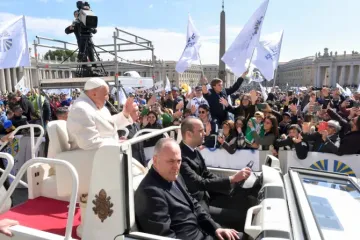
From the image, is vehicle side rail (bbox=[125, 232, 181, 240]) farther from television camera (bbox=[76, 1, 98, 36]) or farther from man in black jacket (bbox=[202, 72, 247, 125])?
television camera (bbox=[76, 1, 98, 36])

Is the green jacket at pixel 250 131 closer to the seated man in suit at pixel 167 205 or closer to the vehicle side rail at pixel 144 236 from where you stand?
the seated man in suit at pixel 167 205

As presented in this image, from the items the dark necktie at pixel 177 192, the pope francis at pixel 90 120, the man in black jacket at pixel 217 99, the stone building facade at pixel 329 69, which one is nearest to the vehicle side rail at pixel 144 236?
the dark necktie at pixel 177 192

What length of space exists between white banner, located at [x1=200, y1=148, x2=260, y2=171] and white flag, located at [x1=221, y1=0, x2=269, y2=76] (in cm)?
361

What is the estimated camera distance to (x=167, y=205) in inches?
97.2

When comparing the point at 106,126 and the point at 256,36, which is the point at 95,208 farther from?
the point at 256,36

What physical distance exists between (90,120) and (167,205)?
4.26 ft

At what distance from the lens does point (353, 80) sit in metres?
121

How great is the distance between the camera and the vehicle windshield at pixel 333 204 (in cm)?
203

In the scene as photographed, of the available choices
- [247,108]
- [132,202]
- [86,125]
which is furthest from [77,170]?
[247,108]

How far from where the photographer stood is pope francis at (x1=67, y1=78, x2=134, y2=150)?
3.09 metres

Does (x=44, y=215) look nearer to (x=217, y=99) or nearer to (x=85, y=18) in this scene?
(x=85, y=18)

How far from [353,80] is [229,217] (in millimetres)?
137715

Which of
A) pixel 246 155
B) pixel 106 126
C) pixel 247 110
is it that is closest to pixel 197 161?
pixel 106 126

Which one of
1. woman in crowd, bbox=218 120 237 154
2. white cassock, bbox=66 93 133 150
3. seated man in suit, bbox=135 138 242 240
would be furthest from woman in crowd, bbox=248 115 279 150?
white cassock, bbox=66 93 133 150
